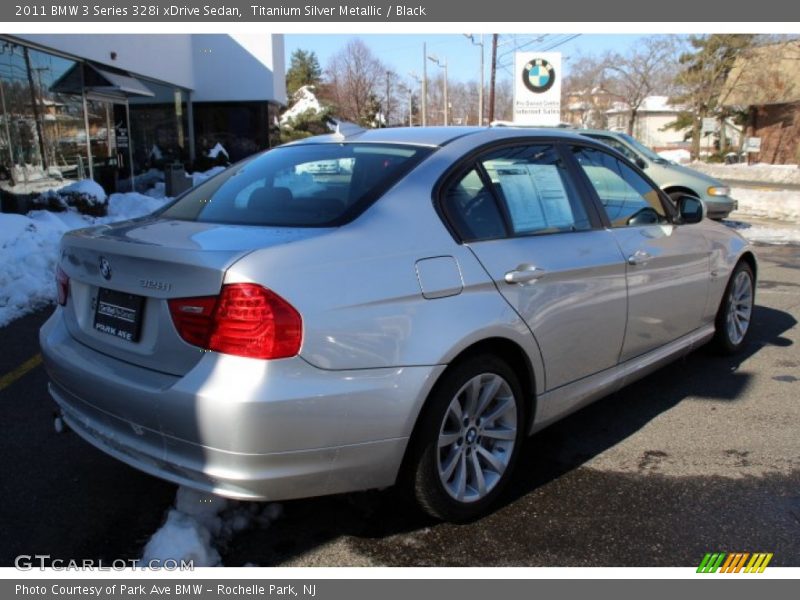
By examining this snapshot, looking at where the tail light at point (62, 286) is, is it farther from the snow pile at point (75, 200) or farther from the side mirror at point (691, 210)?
the snow pile at point (75, 200)

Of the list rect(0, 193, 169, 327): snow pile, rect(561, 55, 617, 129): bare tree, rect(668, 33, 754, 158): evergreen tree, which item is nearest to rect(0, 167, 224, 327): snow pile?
rect(0, 193, 169, 327): snow pile

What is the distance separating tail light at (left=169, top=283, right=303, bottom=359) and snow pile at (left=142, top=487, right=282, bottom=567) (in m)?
0.83

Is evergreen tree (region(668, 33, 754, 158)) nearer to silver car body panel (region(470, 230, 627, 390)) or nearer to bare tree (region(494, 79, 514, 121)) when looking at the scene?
bare tree (region(494, 79, 514, 121))

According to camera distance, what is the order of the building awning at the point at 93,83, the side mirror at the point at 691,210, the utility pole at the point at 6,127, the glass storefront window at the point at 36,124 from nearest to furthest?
the side mirror at the point at 691,210 → the utility pole at the point at 6,127 → the glass storefront window at the point at 36,124 → the building awning at the point at 93,83

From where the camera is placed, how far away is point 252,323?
2.38 m

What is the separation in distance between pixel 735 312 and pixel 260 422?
4.34m

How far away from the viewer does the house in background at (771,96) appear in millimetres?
35406

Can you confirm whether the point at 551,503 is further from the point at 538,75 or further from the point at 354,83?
the point at 354,83

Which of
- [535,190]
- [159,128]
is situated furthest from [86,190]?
[159,128]

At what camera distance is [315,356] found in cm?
242

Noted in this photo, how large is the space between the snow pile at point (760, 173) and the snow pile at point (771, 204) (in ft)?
43.0

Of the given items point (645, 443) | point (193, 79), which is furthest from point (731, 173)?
point (645, 443)

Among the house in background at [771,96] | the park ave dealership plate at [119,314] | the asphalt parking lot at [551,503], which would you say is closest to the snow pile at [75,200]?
the asphalt parking lot at [551,503]

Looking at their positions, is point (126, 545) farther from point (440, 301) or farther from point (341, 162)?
point (341, 162)
